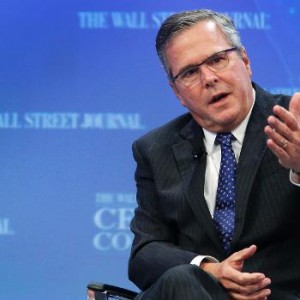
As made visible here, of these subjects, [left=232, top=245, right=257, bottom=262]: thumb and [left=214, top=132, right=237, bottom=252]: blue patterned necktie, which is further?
[left=214, top=132, right=237, bottom=252]: blue patterned necktie

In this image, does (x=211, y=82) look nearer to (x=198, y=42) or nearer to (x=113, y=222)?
(x=198, y=42)

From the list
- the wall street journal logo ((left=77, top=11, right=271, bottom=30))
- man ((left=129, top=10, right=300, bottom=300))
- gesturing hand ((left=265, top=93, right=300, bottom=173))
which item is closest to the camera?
gesturing hand ((left=265, top=93, right=300, bottom=173))

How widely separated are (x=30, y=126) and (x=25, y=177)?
210 mm

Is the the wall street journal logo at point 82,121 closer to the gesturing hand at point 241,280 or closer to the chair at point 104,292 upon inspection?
the chair at point 104,292

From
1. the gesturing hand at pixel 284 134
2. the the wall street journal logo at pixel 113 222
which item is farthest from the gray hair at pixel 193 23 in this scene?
the the wall street journal logo at pixel 113 222

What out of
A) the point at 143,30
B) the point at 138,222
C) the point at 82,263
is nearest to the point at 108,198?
the point at 82,263

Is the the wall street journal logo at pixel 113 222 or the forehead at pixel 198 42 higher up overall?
the forehead at pixel 198 42

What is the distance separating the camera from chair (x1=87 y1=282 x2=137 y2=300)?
2184mm

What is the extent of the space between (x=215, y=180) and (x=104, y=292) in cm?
43

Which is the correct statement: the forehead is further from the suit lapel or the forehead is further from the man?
the suit lapel

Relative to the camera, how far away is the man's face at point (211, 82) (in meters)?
2.22

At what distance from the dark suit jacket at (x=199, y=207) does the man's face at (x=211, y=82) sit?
0.19 feet

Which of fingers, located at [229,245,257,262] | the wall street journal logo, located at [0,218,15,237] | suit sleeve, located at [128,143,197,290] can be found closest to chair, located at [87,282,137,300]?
suit sleeve, located at [128,143,197,290]

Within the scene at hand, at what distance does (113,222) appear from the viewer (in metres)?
3.24
